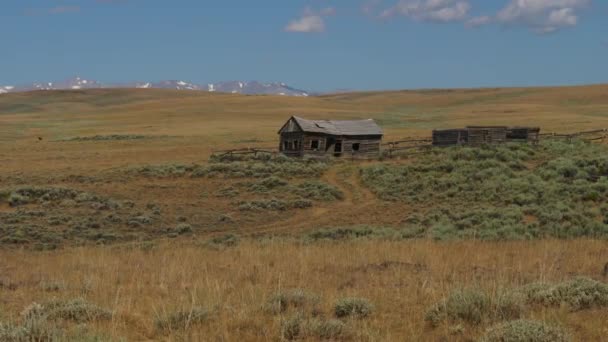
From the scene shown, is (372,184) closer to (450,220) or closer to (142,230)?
(450,220)

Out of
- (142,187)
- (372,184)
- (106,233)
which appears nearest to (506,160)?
(372,184)

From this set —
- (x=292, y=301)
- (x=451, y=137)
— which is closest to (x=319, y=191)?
(x=451, y=137)

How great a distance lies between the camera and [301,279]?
830cm

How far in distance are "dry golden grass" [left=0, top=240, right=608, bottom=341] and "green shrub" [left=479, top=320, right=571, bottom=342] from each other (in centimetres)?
34

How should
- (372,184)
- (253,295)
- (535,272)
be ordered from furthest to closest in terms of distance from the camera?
(372,184)
(535,272)
(253,295)

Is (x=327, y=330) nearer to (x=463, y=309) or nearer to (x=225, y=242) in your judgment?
(x=463, y=309)

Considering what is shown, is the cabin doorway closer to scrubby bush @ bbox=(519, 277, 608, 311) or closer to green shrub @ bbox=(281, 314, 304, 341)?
scrubby bush @ bbox=(519, 277, 608, 311)

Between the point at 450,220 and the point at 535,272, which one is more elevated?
the point at 535,272

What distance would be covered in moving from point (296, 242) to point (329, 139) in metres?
28.2

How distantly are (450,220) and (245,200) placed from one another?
9973mm

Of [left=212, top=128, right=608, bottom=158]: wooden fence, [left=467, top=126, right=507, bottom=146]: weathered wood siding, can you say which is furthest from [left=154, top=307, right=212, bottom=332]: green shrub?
[left=467, top=126, right=507, bottom=146]: weathered wood siding

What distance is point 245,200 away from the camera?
2892 cm

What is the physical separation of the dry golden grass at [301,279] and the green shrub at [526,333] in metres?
0.34

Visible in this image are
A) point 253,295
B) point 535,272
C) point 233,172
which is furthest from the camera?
point 233,172
